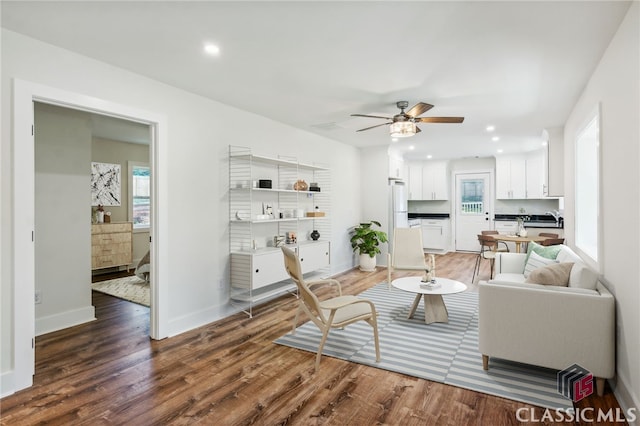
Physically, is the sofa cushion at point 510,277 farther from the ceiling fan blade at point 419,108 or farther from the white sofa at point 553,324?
the ceiling fan blade at point 419,108

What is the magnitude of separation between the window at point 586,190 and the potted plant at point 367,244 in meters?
3.19

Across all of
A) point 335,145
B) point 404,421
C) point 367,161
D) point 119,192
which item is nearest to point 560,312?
point 404,421

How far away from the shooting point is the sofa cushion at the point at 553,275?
277cm

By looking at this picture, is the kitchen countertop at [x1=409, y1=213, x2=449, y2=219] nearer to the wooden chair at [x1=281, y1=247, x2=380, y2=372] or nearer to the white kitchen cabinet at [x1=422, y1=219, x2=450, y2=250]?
the white kitchen cabinet at [x1=422, y1=219, x2=450, y2=250]

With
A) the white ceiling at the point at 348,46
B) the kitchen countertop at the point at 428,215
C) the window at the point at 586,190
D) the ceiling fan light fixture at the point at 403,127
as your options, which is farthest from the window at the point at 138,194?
the window at the point at 586,190

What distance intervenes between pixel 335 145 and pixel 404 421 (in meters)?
5.00

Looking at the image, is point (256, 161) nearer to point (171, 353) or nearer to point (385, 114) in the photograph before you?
point (385, 114)

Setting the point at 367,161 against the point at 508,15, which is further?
the point at 367,161

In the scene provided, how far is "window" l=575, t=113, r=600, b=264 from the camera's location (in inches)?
147

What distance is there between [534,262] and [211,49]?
3.89 metres

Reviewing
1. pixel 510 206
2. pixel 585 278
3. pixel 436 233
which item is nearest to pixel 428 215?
pixel 436 233

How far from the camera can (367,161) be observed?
23.7 feet

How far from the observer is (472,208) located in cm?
903

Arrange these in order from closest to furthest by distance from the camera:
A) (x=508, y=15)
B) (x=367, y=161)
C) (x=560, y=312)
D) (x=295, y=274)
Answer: (x=508, y=15) < (x=560, y=312) < (x=295, y=274) < (x=367, y=161)
